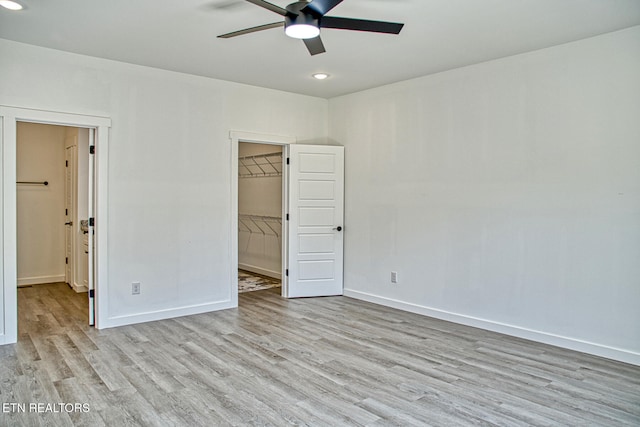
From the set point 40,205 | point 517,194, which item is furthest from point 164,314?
point 517,194

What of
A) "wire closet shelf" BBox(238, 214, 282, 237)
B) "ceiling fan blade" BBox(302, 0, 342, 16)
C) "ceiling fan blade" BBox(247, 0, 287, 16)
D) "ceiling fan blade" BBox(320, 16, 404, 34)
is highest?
"ceiling fan blade" BBox(302, 0, 342, 16)

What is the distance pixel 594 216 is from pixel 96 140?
4.74 m

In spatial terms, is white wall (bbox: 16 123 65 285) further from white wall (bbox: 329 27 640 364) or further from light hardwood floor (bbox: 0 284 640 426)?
white wall (bbox: 329 27 640 364)

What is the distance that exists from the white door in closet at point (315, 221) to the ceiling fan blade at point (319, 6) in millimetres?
3155

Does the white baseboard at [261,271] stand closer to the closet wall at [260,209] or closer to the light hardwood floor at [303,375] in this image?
the closet wall at [260,209]

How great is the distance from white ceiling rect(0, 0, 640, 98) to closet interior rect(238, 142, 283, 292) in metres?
2.45

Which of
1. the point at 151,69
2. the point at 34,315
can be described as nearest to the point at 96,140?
the point at 151,69

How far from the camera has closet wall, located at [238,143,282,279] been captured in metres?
7.17

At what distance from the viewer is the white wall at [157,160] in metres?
4.27

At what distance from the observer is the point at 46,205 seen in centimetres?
668

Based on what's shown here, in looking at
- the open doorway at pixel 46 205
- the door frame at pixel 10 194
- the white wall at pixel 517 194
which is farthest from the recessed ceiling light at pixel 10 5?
the white wall at pixel 517 194

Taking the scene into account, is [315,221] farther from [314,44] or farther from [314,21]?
[314,21]

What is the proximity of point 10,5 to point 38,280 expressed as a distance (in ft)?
15.3

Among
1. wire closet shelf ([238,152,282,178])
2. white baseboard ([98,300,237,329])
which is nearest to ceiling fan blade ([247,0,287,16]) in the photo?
white baseboard ([98,300,237,329])
